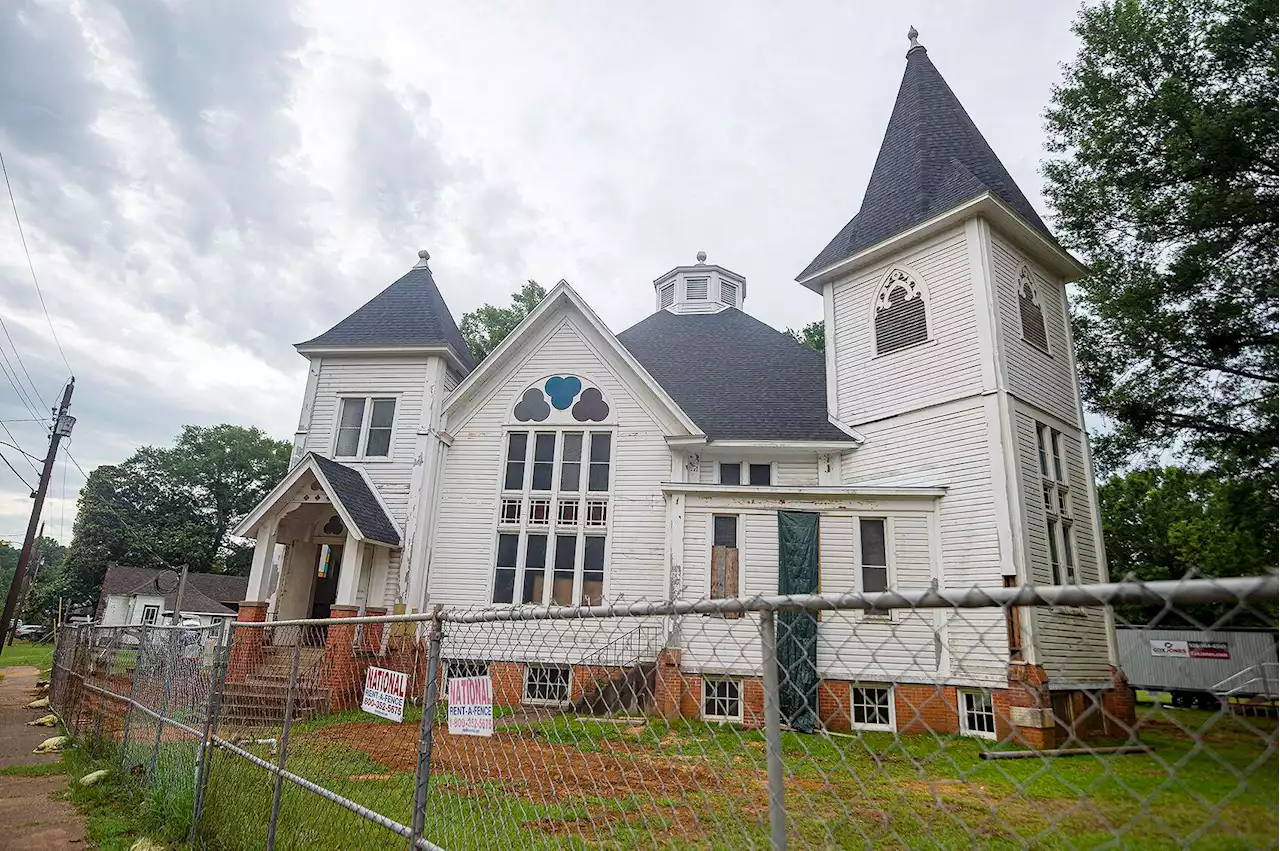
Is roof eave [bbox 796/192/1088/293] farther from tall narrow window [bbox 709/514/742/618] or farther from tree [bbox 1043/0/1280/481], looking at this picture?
tall narrow window [bbox 709/514/742/618]

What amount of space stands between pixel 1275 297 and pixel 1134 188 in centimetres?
384

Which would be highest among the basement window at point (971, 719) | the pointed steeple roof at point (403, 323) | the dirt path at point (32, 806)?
the pointed steeple roof at point (403, 323)

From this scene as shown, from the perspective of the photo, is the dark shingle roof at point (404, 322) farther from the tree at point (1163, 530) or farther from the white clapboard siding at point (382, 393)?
the tree at point (1163, 530)

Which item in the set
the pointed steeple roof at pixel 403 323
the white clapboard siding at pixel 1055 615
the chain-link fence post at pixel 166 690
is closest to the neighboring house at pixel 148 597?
the pointed steeple roof at pixel 403 323

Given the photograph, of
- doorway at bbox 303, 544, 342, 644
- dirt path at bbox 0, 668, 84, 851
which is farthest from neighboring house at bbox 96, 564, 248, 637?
dirt path at bbox 0, 668, 84, 851

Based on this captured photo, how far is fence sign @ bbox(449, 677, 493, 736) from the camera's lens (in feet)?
10.4

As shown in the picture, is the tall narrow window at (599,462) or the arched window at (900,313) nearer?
the arched window at (900,313)

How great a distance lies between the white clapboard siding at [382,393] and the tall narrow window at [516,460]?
259cm

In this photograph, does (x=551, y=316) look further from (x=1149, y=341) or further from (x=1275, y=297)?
(x=1275, y=297)

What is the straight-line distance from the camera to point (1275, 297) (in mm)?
13977

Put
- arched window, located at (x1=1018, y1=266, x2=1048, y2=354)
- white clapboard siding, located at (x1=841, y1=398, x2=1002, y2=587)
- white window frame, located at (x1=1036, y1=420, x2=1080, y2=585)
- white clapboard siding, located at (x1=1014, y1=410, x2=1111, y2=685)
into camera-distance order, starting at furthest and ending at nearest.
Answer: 1. arched window, located at (x1=1018, y1=266, x2=1048, y2=354)
2. white window frame, located at (x1=1036, y1=420, x2=1080, y2=585)
3. white clapboard siding, located at (x1=841, y1=398, x2=1002, y2=587)
4. white clapboard siding, located at (x1=1014, y1=410, x2=1111, y2=685)

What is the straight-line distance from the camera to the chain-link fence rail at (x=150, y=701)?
610cm

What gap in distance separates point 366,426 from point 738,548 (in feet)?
33.4

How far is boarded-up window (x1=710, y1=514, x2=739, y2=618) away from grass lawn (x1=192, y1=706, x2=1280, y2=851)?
3476 millimetres
